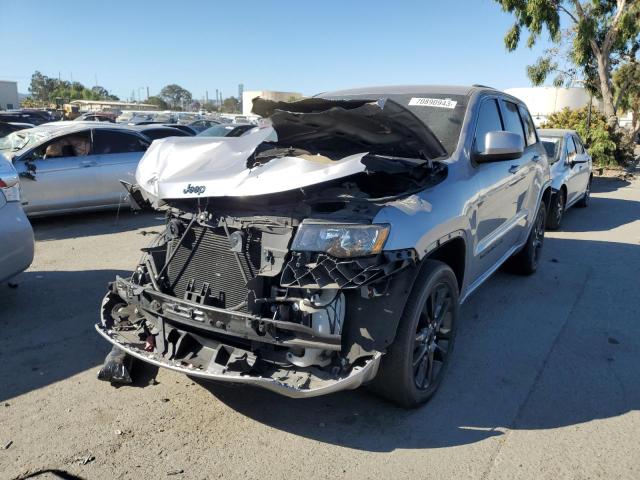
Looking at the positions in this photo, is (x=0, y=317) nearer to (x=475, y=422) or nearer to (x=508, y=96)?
(x=475, y=422)

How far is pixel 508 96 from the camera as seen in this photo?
5441mm

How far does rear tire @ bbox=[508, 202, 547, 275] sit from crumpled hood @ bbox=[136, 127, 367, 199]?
11.4 feet

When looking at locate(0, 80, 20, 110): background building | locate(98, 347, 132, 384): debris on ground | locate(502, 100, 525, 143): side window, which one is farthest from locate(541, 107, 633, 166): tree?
locate(0, 80, 20, 110): background building

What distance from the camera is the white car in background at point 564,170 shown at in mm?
8797

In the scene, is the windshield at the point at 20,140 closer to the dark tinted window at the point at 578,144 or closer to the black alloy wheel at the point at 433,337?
the black alloy wheel at the point at 433,337

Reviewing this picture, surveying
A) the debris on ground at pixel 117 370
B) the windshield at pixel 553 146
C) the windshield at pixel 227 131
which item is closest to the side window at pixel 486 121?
the debris on ground at pixel 117 370

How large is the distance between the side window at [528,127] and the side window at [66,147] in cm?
684

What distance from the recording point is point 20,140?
857cm

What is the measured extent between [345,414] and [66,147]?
24.1ft

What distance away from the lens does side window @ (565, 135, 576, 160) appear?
9.69 m

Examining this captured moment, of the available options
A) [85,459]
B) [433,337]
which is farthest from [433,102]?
[85,459]

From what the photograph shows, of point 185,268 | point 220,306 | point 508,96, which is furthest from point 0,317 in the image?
point 508,96

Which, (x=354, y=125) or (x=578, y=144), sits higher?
(x=354, y=125)

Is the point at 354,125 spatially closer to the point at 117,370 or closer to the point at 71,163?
the point at 117,370
